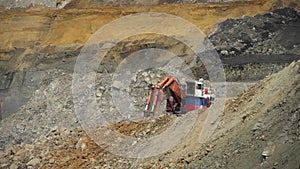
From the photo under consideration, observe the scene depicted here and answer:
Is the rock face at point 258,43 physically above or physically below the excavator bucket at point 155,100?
above

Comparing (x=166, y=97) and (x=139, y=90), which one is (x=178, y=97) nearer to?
(x=166, y=97)

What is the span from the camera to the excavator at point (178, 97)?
1369 centimetres

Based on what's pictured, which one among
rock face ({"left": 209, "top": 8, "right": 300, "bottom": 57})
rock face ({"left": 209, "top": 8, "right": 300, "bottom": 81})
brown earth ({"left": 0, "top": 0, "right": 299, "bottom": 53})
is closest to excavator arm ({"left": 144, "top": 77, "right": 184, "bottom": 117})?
rock face ({"left": 209, "top": 8, "right": 300, "bottom": 81})

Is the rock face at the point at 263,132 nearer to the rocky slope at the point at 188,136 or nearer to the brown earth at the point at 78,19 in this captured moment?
the rocky slope at the point at 188,136

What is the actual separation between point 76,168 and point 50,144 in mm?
1630

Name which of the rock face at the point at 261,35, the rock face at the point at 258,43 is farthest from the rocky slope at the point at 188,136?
the rock face at the point at 261,35

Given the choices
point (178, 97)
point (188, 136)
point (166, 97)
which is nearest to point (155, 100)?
point (166, 97)

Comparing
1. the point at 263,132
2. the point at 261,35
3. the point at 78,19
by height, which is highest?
the point at 78,19

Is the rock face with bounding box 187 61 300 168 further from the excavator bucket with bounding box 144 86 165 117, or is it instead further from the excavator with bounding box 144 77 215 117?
the excavator bucket with bounding box 144 86 165 117

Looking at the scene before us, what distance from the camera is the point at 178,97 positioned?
13.8m

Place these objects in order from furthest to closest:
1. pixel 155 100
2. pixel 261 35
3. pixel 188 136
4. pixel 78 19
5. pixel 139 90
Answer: pixel 78 19 → pixel 261 35 → pixel 139 90 → pixel 155 100 → pixel 188 136

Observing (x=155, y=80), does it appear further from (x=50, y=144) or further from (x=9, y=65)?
(x=9, y=65)

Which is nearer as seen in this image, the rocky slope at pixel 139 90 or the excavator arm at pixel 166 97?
the rocky slope at pixel 139 90

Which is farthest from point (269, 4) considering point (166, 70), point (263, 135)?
point (263, 135)
